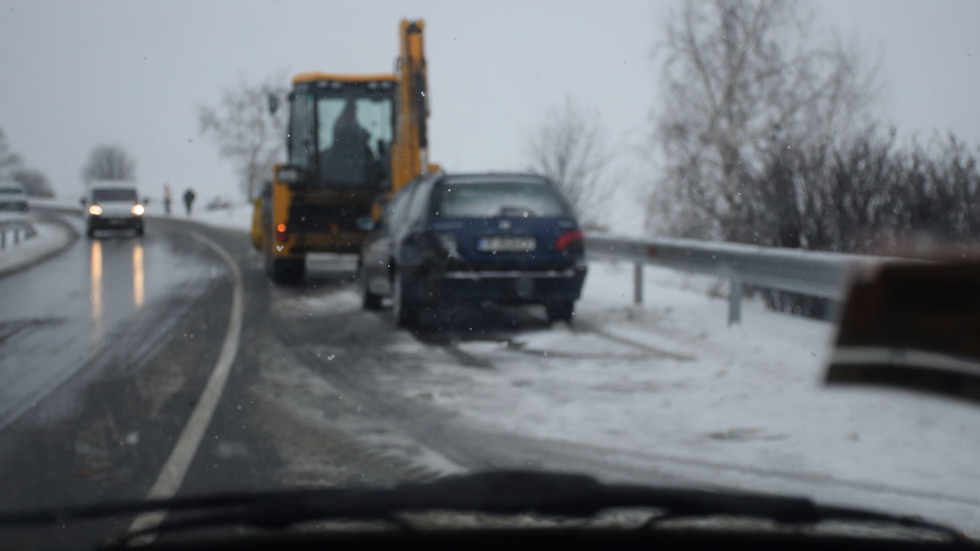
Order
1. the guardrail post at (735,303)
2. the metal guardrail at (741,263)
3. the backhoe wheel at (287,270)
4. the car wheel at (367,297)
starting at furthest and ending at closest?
the backhoe wheel at (287,270)
the car wheel at (367,297)
the guardrail post at (735,303)
the metal guardrail at (741,263)

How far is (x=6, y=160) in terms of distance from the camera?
43.1m

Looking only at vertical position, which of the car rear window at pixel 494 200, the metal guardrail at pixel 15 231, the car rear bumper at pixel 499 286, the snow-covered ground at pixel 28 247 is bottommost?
the snow-covered ground at pixel 28 247

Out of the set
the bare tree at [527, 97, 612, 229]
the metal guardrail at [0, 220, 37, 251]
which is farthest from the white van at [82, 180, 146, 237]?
the bare tree at [527, 97, 612, 229]

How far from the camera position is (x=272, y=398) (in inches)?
275

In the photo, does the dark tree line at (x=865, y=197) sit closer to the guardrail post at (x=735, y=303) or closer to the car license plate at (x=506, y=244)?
the guardrail post at (x=735, y=303)

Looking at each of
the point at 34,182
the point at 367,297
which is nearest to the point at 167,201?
the point at 34,182

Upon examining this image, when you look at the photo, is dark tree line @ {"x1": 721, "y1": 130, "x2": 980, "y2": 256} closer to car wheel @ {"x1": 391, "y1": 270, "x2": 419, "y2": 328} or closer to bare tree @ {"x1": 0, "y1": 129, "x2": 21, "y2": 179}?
car wheel @ {"x1": 391, "y1": 270, "x2": 419, "y2": 328}

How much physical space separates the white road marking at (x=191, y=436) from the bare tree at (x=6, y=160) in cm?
3058

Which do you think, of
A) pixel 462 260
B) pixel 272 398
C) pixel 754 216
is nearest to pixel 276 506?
pixel 272 398

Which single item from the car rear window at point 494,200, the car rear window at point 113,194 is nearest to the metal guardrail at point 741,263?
the car rear window at point 494,200

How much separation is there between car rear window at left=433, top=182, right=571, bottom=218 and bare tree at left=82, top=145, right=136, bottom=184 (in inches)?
2440

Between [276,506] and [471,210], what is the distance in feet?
24.8

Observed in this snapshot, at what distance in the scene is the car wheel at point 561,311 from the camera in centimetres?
1082

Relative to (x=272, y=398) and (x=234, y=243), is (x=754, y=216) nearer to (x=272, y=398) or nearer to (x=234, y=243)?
(x=272, y=398)
